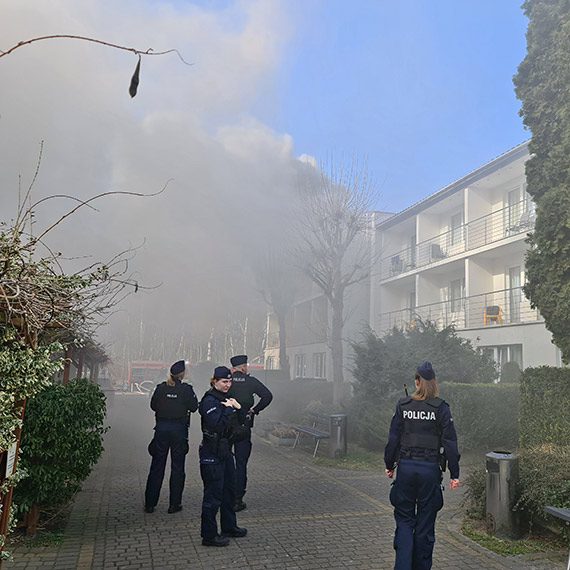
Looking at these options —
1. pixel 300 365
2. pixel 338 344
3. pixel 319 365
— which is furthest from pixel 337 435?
pixel 300 365

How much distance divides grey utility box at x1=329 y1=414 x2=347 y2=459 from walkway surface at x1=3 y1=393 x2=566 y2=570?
4.10ft

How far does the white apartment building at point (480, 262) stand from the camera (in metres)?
13.4

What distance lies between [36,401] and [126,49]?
11.7ft

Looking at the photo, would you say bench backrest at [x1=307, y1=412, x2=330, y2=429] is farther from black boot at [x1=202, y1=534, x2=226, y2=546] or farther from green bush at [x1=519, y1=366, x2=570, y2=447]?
black boot at [x1=202, y1=534, x2=226, y2=546]

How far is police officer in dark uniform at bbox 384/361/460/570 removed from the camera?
3629mm

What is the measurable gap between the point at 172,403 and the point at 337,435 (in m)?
4.11

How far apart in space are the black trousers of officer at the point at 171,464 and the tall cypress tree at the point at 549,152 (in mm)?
4695

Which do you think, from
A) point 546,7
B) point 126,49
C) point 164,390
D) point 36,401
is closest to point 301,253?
point 546,7

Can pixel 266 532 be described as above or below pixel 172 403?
below

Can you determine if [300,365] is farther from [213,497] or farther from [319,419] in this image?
[213,497]

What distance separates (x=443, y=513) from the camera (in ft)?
18.4

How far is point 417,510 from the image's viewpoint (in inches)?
146

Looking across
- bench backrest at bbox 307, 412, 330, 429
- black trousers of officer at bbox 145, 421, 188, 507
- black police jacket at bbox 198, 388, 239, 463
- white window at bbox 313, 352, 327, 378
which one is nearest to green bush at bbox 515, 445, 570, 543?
black police jacket at bbox 198, 388, 239, 463

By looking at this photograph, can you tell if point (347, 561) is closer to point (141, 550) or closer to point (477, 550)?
point (477, 550)
